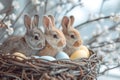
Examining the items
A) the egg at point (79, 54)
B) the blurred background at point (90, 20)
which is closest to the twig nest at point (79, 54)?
the egg at point (79, 54)

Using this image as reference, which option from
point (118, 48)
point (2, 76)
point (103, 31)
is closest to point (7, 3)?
point (103, 31)

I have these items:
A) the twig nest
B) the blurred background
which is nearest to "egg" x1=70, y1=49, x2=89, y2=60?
the twig nest

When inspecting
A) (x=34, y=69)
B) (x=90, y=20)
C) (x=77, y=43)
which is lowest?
(x=34, y=69)

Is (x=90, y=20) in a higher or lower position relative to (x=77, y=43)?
higher

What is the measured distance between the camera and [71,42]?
80 centimetres

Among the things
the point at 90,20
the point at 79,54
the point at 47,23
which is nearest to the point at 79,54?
the point at 79,54

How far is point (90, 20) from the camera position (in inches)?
49.1

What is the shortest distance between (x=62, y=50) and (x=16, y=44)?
11cm

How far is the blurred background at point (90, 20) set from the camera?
4.14ft

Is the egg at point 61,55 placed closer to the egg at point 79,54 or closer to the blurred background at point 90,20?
the egg at point 79,54

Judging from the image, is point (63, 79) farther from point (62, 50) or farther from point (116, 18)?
point (116, 18)

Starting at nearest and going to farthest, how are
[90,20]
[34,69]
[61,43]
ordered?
[34,69] → [61,43] → [90,20]

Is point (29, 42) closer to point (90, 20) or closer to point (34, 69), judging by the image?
point (34, 69)

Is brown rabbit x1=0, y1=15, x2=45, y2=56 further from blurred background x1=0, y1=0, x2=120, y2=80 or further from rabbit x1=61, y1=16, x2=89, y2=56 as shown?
blurred background x1=0, y1=0, x2=120, y2=80
